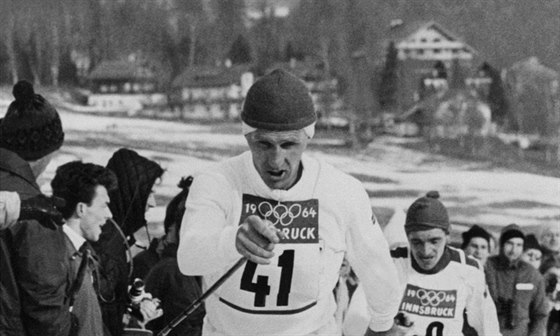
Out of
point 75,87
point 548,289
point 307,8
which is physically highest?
point 307,8

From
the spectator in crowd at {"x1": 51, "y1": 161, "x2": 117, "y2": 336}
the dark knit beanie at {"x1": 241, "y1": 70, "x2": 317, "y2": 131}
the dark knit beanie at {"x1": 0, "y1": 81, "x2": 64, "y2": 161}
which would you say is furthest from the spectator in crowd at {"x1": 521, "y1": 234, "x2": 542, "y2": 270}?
the dark knit beanie at {"x1": 241, "y1": 70, "x2": 317, "y2": 131}

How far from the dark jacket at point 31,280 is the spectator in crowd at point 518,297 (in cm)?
385

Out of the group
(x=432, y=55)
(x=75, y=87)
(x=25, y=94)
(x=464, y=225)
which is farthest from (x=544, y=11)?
(x=25, y=94)

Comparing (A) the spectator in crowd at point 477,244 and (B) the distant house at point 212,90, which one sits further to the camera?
(B) the distant house at point 212,90

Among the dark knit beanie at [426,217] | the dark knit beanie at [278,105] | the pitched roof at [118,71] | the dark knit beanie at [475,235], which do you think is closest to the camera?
the dark knit beanie at [278,105]

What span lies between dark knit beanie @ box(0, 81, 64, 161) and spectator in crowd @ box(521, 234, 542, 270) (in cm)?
398

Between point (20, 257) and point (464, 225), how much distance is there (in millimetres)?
5544

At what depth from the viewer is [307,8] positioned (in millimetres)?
8320

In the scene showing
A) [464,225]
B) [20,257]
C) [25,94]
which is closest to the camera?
[20,257]

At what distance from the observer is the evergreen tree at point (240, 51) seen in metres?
8.31

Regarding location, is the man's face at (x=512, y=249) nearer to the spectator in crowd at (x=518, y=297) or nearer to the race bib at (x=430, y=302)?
the spectator in crowd at (x=518, y=297)

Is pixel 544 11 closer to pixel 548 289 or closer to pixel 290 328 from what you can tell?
pixel 548 289

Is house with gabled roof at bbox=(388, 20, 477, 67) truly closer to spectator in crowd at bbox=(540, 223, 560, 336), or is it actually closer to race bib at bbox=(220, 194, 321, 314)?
spectator in crowd at bbox=(540, 223, 560, 336)

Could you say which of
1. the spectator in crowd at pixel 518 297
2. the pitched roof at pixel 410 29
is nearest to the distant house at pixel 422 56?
the pitched roof at pixel 410 29
